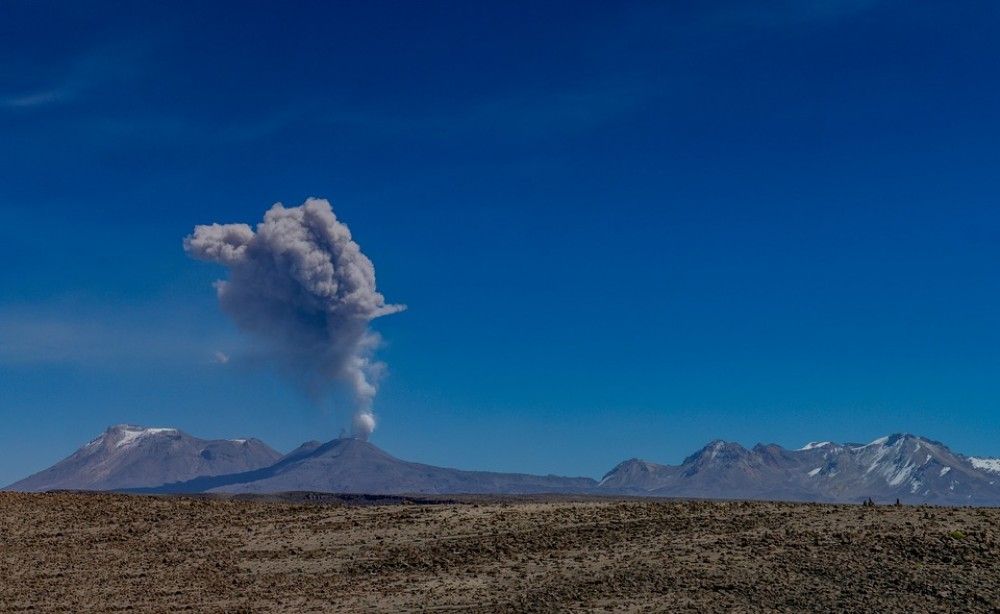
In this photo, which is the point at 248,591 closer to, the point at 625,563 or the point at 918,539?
the point at 625,563

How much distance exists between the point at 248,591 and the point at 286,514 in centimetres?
1002

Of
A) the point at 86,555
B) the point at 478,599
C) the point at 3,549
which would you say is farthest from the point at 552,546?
the point at 3,549

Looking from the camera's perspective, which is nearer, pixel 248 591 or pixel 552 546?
pixel 248 591

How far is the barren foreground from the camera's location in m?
30.9

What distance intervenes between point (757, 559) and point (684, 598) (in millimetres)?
4103

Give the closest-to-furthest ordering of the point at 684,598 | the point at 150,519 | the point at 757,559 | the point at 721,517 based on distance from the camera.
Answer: the point at 684,598, the point at 757,559, the point at 721,517, the point at 150,519

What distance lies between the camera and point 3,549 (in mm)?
40469

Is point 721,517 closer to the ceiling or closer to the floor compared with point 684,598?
closer to the ceiling

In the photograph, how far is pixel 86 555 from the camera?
39.4 meters

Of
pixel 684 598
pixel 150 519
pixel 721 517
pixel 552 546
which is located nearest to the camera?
pixel 684 598

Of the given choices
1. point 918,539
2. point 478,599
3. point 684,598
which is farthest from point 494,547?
point 918,539

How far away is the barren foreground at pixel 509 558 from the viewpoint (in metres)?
30.9

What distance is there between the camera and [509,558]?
35.8 meters

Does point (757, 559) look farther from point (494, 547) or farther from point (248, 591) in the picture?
point (248, 591)
